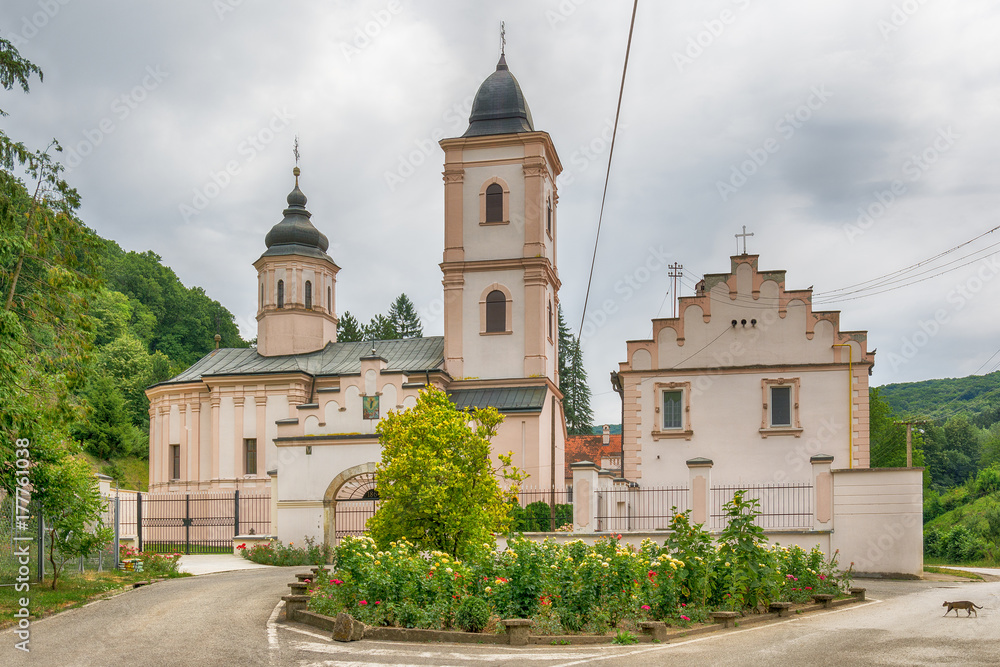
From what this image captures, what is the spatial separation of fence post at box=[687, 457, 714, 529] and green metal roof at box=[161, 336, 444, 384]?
17.9 m

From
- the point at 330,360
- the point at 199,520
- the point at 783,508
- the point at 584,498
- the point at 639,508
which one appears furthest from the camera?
the point at 330,360

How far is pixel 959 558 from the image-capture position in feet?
119

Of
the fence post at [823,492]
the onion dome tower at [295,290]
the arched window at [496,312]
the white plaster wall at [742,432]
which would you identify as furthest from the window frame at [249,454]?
the fence post at [823,492]

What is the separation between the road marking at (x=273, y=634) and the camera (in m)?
11.0

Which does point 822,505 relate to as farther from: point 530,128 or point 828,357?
point 530,128

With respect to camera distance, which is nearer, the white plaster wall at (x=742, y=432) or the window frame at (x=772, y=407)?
the white plaster wall at (x=742, y=432)

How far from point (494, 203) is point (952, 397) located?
62134 millimetres

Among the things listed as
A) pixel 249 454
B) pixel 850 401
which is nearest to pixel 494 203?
pixel 249 454

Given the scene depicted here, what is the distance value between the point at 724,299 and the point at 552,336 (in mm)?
10648

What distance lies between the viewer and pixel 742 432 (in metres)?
28.8

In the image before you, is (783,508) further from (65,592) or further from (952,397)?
(952,397)

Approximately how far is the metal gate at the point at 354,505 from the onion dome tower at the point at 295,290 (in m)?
13.4

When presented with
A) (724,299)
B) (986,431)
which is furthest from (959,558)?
(986,431)

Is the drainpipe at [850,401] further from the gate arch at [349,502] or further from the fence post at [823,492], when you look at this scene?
the gate arch at [349,502]
